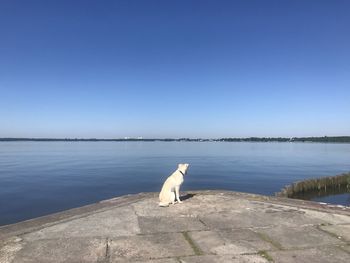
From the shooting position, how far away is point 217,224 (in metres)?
7.15

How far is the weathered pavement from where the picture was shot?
17.7ft

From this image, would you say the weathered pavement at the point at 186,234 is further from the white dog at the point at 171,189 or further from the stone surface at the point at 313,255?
the white dog at the point at 171,189

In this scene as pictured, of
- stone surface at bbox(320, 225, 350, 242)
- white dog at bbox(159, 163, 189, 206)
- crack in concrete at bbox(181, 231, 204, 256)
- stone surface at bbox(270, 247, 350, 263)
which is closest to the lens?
stone surface at bbox(270, 247, 350, 263)

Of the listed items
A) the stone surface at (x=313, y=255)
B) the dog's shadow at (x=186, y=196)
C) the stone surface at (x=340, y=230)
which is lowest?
the stone surface at (x=313, y=255)

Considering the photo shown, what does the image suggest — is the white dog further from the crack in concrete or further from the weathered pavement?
the crack in concrete

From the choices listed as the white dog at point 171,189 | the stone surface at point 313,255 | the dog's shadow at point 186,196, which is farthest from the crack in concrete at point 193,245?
the dog's shadow at point 186,196

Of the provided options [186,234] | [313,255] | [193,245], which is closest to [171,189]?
[186,234]

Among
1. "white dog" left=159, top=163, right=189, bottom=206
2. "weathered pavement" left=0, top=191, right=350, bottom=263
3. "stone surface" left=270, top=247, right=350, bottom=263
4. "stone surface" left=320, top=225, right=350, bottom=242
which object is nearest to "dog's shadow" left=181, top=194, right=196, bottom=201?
"white dog" left=159, top=163, right=189, bottom=206

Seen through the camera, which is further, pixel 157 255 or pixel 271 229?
pixel 271 229

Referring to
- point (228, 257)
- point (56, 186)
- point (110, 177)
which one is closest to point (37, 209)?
point (56, 186)

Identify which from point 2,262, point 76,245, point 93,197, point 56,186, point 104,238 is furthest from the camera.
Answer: point 56,186

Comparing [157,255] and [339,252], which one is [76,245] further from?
[339,252]

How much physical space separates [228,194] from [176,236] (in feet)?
14.9

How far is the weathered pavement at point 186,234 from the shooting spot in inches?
213
